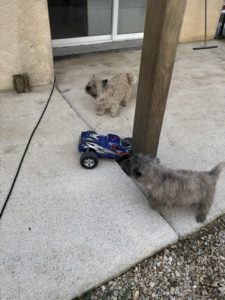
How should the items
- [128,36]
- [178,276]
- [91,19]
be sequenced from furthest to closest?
[128,36] → [91,19] → [178,276]

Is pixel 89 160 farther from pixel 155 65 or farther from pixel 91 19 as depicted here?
pixel 91 19

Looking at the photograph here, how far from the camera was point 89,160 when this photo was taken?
2715mm

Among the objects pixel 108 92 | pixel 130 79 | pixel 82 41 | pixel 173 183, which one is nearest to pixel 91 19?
pixel 82 41

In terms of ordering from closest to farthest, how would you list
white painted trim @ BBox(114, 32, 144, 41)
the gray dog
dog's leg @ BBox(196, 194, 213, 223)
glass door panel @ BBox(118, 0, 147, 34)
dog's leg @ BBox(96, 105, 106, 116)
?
the gray dog < dog's leg @ BBox(196, 194, 213, 223) < dog's leg @ BBox(96, 105, 106, 116) < glass door panel @ BBox(118, 0, 147, 34) < white painted trim @ BBox(114, 32, 144, 41)

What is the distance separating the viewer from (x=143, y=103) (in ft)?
7.86

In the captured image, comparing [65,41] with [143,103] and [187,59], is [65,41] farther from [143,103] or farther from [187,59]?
[143,103]

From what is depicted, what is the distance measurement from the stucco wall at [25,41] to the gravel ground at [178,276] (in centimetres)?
313

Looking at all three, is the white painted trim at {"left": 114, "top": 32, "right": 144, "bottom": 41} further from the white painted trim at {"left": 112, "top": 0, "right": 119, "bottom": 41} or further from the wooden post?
the wooden post

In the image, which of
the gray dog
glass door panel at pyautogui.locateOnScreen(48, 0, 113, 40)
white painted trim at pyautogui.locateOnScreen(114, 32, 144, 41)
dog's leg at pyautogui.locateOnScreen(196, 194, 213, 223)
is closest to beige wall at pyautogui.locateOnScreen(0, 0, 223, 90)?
glass door panel at pyautogui.locateOnScreen(48, 0, 113, 40)

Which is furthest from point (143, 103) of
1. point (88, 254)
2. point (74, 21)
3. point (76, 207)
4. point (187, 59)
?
point (74, 21)

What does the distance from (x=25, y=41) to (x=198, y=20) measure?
4.07m

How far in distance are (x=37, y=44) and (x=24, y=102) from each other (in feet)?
2.83

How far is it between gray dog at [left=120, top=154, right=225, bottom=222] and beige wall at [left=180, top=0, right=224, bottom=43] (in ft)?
15.5

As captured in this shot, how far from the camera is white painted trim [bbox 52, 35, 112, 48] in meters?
5.33
